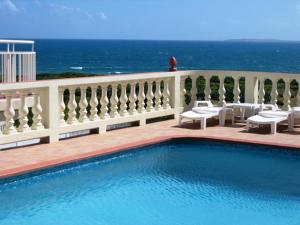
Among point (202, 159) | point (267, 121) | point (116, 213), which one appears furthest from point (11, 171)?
point (267, 121)

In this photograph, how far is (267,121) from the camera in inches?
401

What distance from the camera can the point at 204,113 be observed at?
435 inches

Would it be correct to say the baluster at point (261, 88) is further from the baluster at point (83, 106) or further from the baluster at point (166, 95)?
the baluster at point (83, 106)

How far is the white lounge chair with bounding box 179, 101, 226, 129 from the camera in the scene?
35.3 ft

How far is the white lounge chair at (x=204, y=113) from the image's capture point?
1077 cm

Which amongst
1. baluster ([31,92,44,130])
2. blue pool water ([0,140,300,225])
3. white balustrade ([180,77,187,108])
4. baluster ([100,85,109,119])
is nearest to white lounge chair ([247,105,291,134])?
blue pool water ([0,140,300,225])

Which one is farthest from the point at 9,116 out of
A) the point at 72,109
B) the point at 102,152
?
the point at 102,152

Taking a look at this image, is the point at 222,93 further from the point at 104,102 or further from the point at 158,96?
the point at 104,102

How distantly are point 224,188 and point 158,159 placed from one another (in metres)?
1.86

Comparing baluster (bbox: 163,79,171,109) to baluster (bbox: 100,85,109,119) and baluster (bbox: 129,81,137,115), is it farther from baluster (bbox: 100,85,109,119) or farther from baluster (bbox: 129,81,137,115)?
baluster (bbox: 100,85,109,119)

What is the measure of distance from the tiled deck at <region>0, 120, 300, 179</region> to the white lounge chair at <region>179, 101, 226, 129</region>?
0.20 metres

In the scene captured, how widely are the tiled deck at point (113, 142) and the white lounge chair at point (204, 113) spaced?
0.65 ft

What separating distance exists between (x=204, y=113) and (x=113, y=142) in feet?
8.11

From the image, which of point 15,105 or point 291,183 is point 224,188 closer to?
point 291,183
